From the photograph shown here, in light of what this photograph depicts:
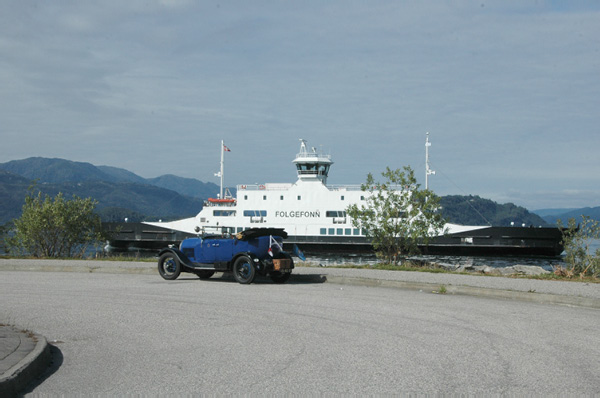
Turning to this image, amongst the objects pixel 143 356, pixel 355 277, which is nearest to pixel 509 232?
pixel 355 277

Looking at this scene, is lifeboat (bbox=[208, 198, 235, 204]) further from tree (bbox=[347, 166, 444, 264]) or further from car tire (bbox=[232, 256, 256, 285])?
car tire (bbox=[232, 256, 256, 285])

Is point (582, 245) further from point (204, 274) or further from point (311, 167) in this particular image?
point (311, 167)

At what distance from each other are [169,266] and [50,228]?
12703mm

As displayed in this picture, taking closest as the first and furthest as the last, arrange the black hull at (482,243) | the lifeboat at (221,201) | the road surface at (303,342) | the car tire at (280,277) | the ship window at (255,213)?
the road surface at (303,342)
the car tire at (280,277)
the black hull at (482,243)
the ship window at (255,213)
the lifeboat at (221,201)

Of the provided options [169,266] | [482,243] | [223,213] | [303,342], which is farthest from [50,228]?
[482,243]

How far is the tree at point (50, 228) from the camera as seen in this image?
81.4 feet

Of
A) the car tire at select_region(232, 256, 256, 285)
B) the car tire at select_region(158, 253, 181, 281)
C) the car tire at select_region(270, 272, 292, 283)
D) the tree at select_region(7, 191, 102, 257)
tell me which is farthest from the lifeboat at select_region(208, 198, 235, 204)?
the car tire at select_region(232, 256, 256, 285)

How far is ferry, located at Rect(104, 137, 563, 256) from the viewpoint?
45500 mm

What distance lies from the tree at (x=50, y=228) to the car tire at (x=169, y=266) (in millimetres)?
10591

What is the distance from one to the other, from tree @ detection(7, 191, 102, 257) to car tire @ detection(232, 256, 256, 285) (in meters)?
12.7

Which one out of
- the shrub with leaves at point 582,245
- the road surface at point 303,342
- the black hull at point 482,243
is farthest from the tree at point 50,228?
the shrub with leaves at point 582,245

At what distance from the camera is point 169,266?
49.5 ft

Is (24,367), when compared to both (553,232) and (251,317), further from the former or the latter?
(553,232)

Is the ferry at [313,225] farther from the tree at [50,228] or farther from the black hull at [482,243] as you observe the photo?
the tree at [50,228]
